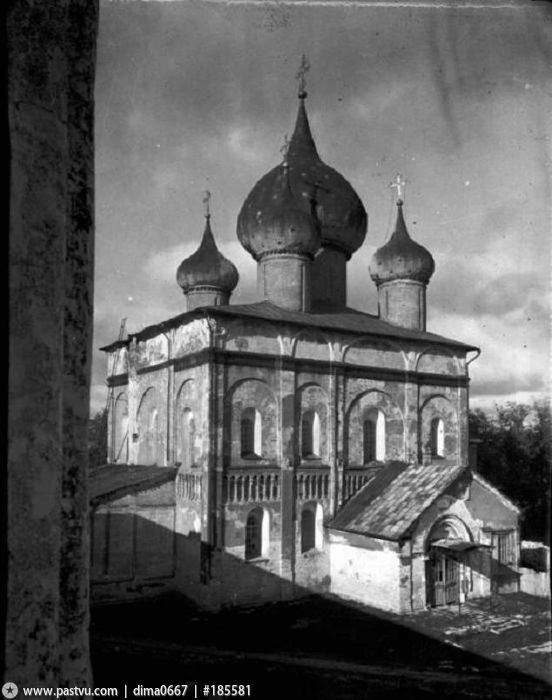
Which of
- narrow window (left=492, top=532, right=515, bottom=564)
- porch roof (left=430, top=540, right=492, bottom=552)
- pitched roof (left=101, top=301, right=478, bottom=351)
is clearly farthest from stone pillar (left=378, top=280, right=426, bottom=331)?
porch roof (left=430, top=540, right=492, bottom=552)

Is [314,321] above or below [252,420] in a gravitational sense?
above

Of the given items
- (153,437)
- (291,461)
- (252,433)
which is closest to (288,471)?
(291,461)

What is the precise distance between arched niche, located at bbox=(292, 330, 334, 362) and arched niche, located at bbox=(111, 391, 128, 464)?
288 inches

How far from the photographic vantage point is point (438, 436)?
71.5 ft

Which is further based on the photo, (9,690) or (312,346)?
(312,346)

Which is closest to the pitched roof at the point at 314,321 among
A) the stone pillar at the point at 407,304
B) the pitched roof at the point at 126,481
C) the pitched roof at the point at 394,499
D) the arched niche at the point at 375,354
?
the arched niche at the point at 375,354

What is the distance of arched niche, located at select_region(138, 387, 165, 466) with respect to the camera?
65.2 ft

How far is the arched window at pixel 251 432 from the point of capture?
17953mm

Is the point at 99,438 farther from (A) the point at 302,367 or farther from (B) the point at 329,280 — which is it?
(A) the point at 302,367

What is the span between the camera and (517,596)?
18.3m

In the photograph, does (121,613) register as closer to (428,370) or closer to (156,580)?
(156,580)

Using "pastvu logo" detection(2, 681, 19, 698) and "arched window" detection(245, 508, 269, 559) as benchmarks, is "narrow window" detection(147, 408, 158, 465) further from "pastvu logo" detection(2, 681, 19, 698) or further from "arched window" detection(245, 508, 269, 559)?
"pastvu logo" detection(2, 681, 19, 698)

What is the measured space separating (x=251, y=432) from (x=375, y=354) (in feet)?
15.9

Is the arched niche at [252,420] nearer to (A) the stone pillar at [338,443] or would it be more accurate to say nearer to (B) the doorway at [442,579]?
(A) the stone pillar at [338,443]
